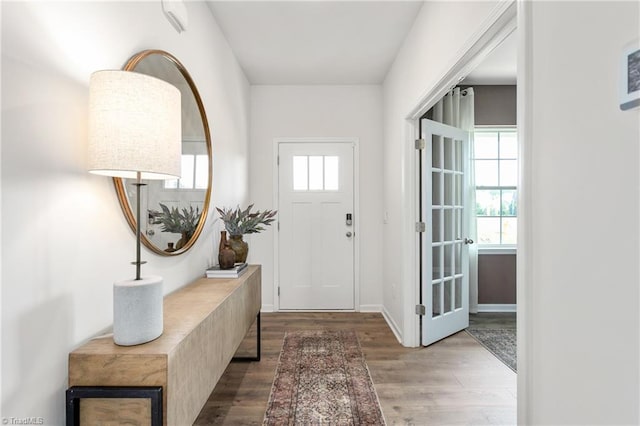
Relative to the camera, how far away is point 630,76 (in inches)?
31.0

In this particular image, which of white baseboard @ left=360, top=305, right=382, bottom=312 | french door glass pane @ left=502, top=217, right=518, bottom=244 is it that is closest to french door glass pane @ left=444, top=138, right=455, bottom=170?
french door glass pane @ left=502, top=217, right=518, bottom=244

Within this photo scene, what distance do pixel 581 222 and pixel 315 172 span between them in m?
3.07

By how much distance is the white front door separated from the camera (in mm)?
3844

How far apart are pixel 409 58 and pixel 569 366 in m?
2.50

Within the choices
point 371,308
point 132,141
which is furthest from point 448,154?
point 132,141

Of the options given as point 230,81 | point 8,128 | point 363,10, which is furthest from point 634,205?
point 230,81

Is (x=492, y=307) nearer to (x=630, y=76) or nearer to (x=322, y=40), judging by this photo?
(x=322, y=40)

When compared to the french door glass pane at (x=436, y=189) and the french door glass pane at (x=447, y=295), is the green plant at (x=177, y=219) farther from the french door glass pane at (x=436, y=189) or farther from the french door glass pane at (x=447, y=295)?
the french door glass pane at (x=447, y=295)

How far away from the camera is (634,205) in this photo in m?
0.78

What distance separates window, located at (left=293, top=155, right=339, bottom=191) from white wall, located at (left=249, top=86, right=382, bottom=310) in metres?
0.28

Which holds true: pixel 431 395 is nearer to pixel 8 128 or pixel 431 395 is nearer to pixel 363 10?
pixel 8 128

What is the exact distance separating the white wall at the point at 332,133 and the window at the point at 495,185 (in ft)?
4.07

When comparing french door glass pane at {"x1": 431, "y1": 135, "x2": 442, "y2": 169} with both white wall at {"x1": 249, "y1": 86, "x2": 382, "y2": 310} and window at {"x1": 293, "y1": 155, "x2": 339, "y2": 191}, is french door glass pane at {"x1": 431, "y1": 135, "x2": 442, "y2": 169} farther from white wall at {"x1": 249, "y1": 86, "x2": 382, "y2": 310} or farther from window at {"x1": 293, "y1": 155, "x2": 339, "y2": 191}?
window at {"x1": 293, "y1": 155, "x2": 339, "y2": 191}

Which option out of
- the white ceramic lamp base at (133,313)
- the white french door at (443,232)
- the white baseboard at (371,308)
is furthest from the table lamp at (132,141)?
the white baseboard at (371,308)
